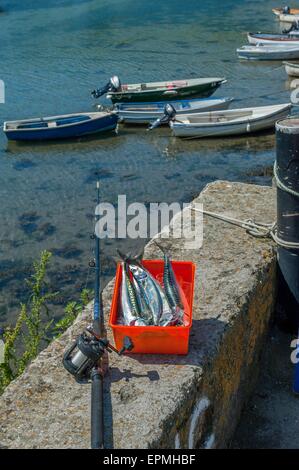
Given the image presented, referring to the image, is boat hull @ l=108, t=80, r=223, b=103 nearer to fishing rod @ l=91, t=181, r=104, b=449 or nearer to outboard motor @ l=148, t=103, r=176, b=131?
outboard motor @ l=148, t=103, r=176, b=131

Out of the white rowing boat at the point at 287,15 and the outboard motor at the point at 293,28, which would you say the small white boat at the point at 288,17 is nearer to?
the white rowing boat at the point at 287,15

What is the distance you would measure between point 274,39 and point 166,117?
13590 millimetres

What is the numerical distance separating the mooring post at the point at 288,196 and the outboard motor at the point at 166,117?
1780 centimetres

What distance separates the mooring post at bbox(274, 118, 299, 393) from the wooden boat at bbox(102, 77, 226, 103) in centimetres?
2028

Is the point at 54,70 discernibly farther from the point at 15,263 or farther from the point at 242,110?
the point at 15,263

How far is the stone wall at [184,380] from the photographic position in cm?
476

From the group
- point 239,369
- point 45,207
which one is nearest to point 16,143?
point 45,207

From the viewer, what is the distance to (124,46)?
37906mm

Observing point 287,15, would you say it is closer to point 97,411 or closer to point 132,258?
point 132,258

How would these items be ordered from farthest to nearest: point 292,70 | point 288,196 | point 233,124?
point 292,70 → point 233,124 → point 288,196

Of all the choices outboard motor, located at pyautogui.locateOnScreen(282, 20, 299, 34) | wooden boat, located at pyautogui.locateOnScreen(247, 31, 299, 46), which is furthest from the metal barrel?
outboard motor, located at pyautogui.locateOnScreen(282, 20, 299, 34)

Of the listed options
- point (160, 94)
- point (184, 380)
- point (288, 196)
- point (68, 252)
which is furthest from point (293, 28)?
point (184, 380)

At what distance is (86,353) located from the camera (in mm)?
5098

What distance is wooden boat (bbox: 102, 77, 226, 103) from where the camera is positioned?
26.5 m
